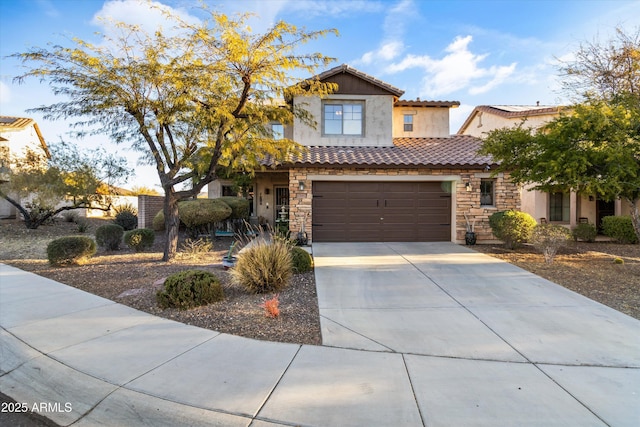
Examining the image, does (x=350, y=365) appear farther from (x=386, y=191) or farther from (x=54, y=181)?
(x=54, y=181)

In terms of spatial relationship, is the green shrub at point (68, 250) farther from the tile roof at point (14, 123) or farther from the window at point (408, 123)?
the tile roof at point (14, 123)

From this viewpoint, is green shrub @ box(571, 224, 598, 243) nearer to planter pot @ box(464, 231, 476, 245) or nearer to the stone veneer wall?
the stone veneer wall

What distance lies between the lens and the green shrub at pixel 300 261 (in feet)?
25.7

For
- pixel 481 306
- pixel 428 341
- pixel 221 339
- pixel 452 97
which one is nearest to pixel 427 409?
pixel 428 341

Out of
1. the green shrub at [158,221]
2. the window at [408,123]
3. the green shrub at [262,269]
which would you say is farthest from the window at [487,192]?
the green shrub at [158,221]

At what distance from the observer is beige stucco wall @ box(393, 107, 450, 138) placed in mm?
16281

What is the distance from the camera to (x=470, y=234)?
40.0ft

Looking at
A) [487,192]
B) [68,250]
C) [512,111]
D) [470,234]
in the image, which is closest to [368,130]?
[487,192]

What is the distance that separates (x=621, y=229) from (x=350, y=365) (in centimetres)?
1539

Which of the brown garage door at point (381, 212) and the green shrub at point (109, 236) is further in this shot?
the brown garage door at point (381, 212)

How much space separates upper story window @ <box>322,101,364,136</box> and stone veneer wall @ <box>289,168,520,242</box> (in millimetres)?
2752

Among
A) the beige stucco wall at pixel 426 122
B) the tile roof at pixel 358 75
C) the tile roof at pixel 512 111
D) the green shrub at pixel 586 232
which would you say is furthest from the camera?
the tile roof at pixel 512 111

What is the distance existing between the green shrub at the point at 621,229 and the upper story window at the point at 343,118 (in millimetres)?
10940

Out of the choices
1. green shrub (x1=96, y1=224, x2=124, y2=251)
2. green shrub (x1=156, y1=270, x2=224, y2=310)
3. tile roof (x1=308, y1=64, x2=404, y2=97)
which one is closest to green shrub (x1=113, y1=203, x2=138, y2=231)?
green shrub (x1=96, y1=224, x2=124, y2=251)
